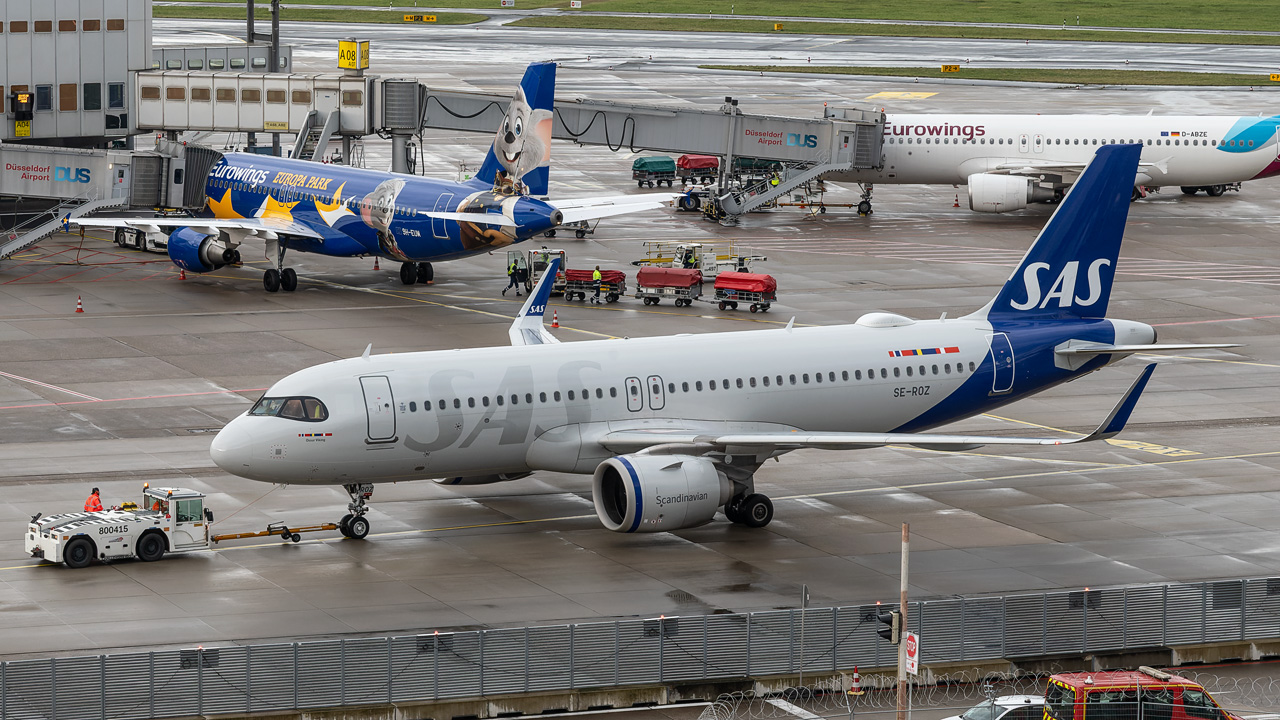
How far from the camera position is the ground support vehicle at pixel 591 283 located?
235 ft

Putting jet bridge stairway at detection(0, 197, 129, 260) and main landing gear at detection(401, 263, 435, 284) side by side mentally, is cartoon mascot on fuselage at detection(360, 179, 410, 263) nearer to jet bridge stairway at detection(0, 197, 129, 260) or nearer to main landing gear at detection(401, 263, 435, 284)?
main landing gear at detection(401, 263, 435, 284)

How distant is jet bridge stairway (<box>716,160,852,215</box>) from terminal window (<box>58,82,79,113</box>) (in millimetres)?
33456

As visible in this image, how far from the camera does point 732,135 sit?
310 feet

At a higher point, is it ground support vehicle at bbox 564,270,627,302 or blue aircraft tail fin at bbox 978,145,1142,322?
blue aircraft tail fin at bbox 978,145,1142,322

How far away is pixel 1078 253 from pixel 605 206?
29.7m

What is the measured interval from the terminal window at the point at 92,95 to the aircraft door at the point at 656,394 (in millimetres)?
53759

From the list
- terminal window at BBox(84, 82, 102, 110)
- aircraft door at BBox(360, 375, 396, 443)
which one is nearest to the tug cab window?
aircraft door at BBox(360, 375, 396, 443)

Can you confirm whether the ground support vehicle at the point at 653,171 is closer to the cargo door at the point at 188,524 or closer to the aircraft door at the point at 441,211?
the aircraft door at the point at 441,211

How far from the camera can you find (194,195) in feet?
263

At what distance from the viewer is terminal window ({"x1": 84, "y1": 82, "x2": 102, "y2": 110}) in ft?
283

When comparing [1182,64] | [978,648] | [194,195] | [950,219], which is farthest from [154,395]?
[1182,64]

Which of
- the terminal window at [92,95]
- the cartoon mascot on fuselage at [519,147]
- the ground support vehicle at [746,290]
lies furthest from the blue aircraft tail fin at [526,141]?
the terminal window at [92,95]

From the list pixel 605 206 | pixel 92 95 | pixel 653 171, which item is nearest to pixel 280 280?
pixel 605 206

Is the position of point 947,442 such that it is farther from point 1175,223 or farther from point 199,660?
point 1175,223
